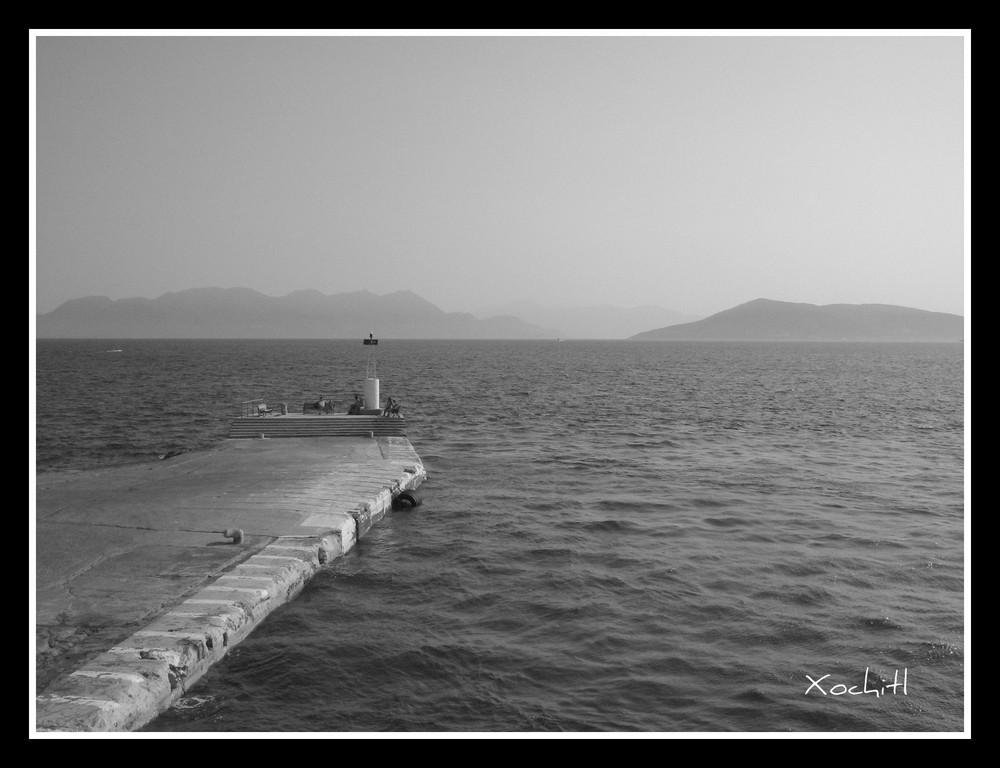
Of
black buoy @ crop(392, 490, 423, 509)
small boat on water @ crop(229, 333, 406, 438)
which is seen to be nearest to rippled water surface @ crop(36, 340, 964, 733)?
black buoy @ crop(392, 490, 423, 509)

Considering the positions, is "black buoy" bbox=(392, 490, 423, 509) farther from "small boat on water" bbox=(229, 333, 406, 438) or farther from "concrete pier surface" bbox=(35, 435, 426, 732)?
"small boat on water" bbox=(229, 333, 406, 438)

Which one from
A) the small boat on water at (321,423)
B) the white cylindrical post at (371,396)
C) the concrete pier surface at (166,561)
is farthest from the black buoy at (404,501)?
the white cylindrical post at (371,396)

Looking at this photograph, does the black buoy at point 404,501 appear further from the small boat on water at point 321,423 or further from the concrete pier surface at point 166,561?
the small boat on water at point 321,423

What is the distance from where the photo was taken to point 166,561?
1162cm

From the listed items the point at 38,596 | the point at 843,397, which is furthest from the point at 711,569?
the point at 843,397

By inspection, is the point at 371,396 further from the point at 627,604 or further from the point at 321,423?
the point at 627,604

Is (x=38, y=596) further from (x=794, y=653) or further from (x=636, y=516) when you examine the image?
(x=636, y=516)

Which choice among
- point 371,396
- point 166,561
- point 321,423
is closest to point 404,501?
point 166,561

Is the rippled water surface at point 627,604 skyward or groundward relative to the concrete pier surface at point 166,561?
groundward

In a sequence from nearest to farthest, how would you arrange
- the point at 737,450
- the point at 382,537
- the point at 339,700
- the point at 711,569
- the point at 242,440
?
1. the point at 339,700
2. the point at 711,569
3. the point at 382,537
4. the point at 242,440
5. the point at 737,450

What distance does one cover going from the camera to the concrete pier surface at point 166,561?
8.00m

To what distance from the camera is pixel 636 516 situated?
A: 1916 cm

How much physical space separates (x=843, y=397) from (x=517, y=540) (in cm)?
5205

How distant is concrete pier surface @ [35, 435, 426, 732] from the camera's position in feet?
26.2
